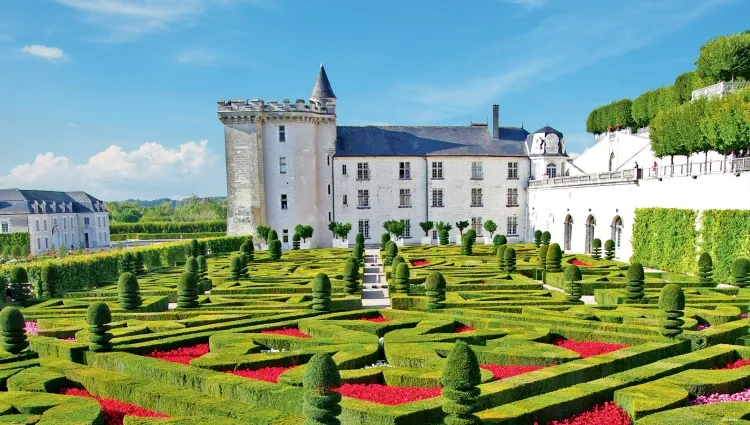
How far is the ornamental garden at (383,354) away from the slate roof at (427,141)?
27.9 m

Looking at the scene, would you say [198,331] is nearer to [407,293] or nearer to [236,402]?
[236,402]

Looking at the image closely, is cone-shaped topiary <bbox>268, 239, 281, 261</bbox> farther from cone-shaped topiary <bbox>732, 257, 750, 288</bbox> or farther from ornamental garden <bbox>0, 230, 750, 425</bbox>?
cone-shaped topiary <bbox>732, 257, 750, 288</bbox>

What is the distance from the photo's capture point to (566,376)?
964 cm

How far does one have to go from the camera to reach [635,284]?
16.7 m

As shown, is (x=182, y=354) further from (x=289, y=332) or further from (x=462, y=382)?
(x=462, y=382)

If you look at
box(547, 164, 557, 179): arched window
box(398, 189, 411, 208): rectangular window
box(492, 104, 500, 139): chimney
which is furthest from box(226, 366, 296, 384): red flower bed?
box(492, 104, 500, 139): chimney

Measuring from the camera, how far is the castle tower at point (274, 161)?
4447 centimetres

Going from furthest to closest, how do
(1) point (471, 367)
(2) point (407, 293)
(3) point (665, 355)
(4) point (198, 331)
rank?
(2) point (407, 293) → (4) point (198, 331) → (3) point (665, 355) → (1) point (471, 367)

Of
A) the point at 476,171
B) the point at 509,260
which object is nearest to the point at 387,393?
the point at 509,260

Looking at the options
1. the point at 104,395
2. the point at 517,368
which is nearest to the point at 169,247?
the point at 104,395

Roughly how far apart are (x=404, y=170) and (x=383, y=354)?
35.9m

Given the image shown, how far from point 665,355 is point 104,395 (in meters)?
12.0

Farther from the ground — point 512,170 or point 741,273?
point 512,170

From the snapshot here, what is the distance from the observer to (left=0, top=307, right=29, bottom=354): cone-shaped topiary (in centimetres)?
1122
